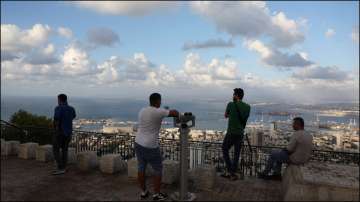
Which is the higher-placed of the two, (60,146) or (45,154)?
(60,146)

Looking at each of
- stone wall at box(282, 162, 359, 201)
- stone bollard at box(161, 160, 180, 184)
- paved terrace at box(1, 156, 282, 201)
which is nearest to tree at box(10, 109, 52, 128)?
paved terrace at box(1, 156, 282, 201)

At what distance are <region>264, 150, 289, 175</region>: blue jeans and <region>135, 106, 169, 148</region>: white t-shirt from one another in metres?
2.96

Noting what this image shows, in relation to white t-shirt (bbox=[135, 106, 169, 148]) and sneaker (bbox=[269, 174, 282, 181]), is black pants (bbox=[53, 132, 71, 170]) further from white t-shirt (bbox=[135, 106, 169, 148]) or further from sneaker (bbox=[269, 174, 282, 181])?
sneaker (bbox=[269, 174, 282, 181])

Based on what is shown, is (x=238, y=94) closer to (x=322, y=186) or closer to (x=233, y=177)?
(x=233, y=177)

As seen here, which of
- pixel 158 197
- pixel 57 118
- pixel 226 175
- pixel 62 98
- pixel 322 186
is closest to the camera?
pixel 322 186

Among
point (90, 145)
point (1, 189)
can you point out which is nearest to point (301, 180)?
point (1, 189)

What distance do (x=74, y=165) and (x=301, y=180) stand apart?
6.10 meters

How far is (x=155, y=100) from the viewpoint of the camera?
5684 millimetres

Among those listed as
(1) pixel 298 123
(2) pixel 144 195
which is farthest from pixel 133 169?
(1) pixel 298 123

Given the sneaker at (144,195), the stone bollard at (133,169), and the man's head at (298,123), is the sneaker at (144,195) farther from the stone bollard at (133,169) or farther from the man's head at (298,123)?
the man's head at (298,123)

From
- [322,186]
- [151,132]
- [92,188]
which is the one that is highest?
[151,132]

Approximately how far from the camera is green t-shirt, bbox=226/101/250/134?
6.96 meters

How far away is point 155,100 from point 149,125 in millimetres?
465

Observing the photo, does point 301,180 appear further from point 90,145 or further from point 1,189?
point 90,145
